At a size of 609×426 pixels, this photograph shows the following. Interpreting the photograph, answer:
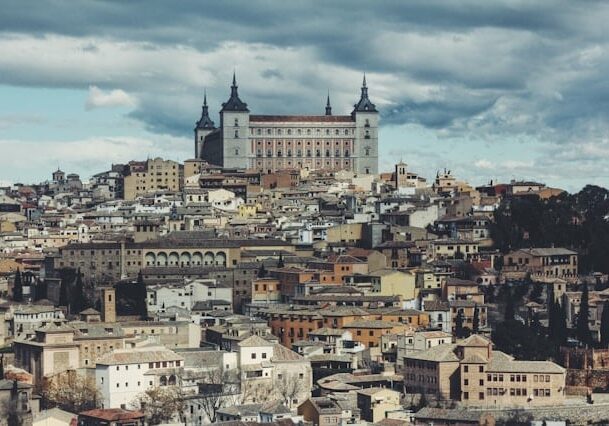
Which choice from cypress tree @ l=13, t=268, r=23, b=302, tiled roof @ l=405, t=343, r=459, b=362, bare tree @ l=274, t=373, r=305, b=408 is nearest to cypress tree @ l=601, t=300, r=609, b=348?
tiled roof @ l=405, t=343, r=459, b=362

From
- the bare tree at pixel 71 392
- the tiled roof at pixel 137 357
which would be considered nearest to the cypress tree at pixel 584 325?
the tiled roof at pixel 137 357

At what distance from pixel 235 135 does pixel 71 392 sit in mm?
75267

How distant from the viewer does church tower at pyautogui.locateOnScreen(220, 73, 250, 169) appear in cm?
13112

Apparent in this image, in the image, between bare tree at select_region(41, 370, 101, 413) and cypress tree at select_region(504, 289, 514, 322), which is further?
cypress tree at select_region(504, 289, 514, 322)

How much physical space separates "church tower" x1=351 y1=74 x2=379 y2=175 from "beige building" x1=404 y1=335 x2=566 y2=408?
76.2 meters

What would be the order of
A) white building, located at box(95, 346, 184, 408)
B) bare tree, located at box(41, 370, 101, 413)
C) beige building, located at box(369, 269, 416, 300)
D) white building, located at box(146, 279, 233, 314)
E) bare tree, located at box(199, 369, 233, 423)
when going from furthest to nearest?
beige building, located at box(369, 269, 416, 300) → white building, located at box(146, 279, 233, 314) → white building, located at box(95, 346, 184, 408) → bare tree, located at box(41, 370, 101, 413) → bare tree, located at box(199, 369, 233, 423)

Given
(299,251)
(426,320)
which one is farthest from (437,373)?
(299,251)

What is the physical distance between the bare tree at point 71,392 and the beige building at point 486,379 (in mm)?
12481

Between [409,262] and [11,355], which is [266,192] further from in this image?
[11,355]

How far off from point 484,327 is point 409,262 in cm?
1242

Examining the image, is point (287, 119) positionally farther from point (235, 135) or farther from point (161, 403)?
point (161, 403)

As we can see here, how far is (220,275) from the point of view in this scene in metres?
76.3

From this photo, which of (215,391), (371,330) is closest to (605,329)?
(371,330)

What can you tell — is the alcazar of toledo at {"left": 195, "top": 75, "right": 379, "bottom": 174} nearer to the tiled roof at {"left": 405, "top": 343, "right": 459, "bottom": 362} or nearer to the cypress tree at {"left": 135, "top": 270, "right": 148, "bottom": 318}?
the cypress tree at {"left": 135, "top": 270, "right": 148, "bottom": 318}
